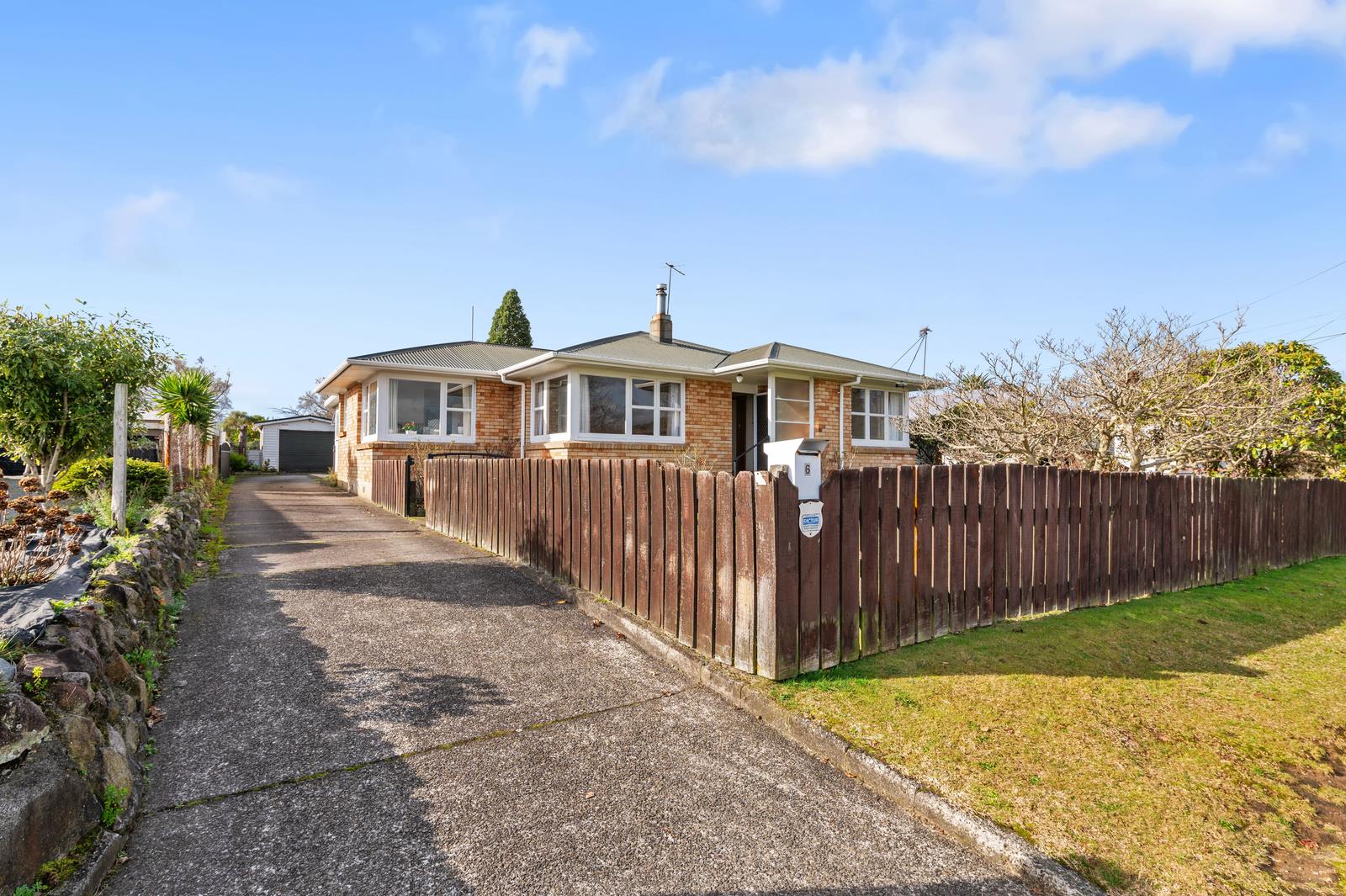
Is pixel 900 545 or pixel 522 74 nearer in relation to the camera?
pixel 900 545

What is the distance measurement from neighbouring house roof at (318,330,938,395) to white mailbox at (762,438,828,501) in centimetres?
1050

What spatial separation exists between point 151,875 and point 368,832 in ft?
2.30

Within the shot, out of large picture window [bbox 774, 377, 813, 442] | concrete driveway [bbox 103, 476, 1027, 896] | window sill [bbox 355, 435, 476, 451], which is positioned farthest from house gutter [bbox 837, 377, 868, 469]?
concrete driveway [bbox 103, 476, 1027, 896]

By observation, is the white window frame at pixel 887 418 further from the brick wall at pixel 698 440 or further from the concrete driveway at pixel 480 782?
the concrete driveway at pixel 480 782

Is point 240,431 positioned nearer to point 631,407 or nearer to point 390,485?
point 390,485

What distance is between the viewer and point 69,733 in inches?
98.3

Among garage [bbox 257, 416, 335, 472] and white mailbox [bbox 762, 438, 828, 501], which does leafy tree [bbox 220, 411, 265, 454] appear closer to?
garage [bbox 257, 416, 335, 472]

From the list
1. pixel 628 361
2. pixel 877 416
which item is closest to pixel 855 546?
pixel 628 361

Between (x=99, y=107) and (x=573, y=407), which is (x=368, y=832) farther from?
(x=573, y=407)

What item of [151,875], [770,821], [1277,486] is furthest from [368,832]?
[1277,486]

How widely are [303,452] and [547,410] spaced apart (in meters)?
24.6

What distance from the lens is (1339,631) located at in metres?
5.46

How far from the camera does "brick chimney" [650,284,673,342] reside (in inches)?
741

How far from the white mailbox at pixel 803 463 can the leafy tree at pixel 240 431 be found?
38.6m
